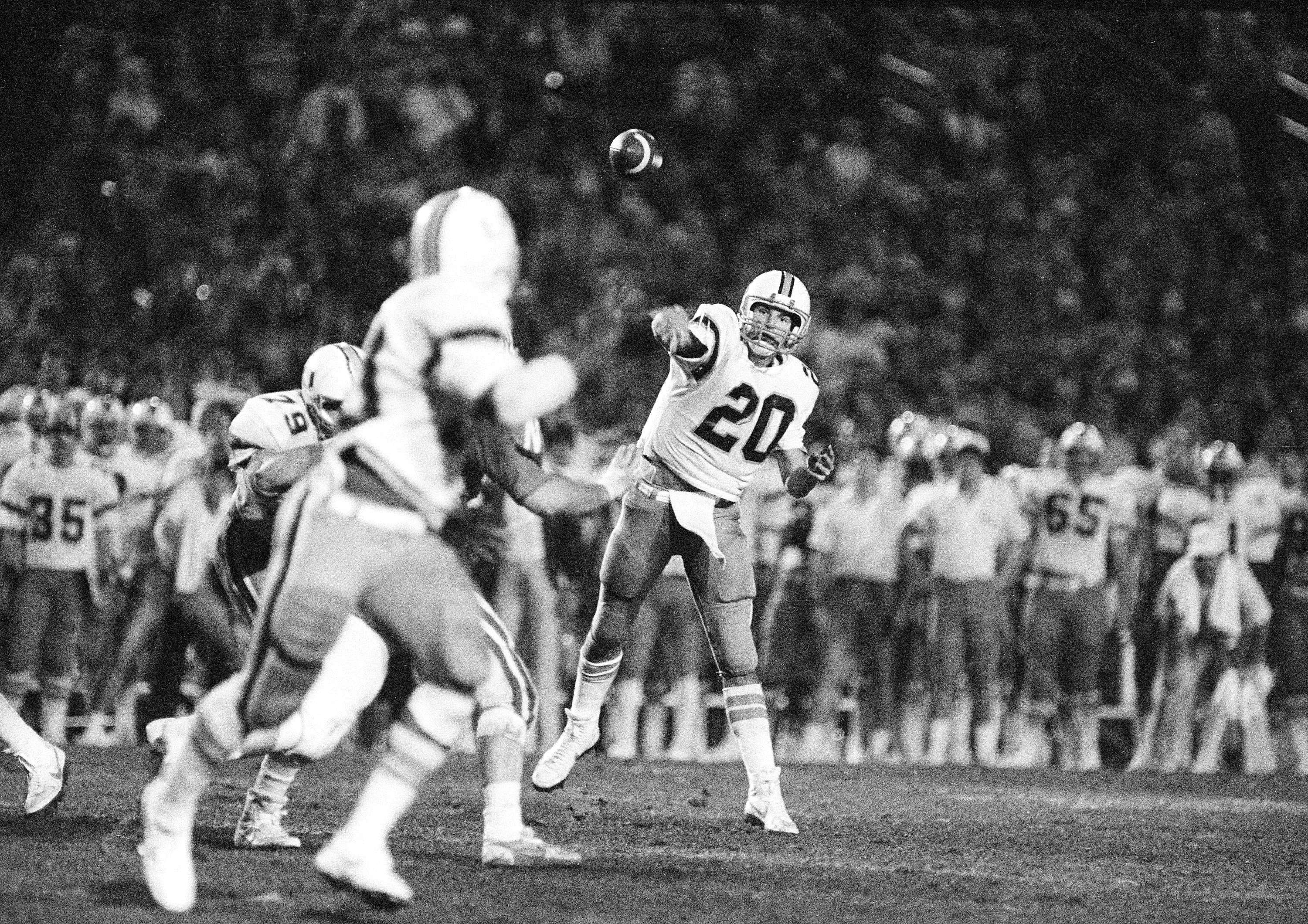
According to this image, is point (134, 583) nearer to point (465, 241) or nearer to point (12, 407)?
point (12, 407)

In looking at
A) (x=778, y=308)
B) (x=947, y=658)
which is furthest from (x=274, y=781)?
(x=947, y=658)

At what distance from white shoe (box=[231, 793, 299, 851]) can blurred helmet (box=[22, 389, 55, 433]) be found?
600cm

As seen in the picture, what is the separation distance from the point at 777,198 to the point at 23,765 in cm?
1137

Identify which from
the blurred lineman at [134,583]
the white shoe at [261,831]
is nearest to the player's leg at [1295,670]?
the blurred lineman at [134,583]

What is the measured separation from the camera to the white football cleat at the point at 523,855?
20.6 feet

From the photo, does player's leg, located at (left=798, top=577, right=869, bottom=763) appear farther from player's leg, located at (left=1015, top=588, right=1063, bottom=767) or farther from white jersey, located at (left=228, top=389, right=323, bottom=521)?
white jersey, located at (left=228, top=389, right=323, bottom=521)

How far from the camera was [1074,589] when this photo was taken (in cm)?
1250

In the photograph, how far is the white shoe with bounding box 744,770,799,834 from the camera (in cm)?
761

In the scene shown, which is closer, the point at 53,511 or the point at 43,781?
the point at 43,781

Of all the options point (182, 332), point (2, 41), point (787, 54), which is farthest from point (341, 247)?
point (787, 54)

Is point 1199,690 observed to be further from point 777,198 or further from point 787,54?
point 787,54

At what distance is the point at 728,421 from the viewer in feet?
25.8

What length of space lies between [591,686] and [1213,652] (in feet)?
19.9

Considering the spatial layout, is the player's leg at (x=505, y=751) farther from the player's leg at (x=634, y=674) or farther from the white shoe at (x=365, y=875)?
the player's leg at (x=634, y=674)
